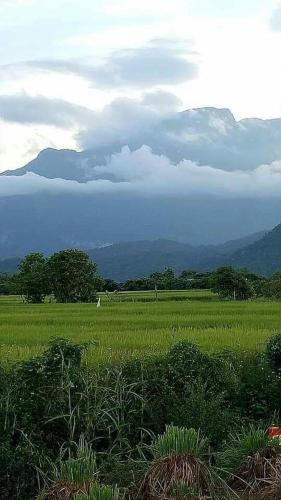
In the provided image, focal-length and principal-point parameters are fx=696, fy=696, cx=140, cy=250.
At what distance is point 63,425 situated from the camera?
8.70 metres

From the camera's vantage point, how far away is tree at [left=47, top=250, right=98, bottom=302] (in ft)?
121

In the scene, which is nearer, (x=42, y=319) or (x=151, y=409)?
(x=151, y=409)

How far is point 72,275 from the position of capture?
37.3 meters

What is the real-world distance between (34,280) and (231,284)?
12448 mm

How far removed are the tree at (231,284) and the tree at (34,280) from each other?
1081 centimetres

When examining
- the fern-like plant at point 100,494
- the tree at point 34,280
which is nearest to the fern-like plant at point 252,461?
the fern-like plant at point 100,494

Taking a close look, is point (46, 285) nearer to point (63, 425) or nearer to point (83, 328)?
point (83, 328)

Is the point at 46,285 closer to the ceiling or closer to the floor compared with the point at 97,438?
closer to the ceiling

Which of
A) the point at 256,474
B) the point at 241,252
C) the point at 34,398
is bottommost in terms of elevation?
the point at 256,474

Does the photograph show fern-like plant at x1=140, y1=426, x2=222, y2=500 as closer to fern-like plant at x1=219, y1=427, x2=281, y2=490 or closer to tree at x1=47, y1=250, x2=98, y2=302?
fern-like plant at x1=219, y1=427, x2=281, y2=490

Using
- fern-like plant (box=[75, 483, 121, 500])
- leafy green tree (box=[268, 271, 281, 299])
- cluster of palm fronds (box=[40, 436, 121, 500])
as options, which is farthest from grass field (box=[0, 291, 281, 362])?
leafy green tree (box=[268, 271, 281, 299])

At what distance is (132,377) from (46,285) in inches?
1146

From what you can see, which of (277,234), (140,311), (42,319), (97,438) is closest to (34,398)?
(97,438)

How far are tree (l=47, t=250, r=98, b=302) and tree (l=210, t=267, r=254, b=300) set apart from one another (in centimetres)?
859
